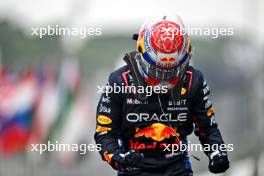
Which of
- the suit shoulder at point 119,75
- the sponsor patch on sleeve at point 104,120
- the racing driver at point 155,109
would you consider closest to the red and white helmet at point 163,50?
the racing driver at point 155,109

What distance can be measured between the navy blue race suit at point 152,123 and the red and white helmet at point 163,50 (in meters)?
0.15

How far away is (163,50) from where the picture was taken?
6.78 m

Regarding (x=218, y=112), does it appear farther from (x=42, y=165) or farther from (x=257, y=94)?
(x=42, y=165)

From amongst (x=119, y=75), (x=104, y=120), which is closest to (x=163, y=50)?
(x=119, y=75)

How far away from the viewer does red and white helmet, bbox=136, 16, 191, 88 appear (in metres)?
6.77

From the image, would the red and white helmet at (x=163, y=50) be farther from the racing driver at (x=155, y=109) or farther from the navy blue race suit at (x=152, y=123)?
the navy blue race suit at (x=152, y=123)

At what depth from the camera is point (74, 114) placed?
1889cm

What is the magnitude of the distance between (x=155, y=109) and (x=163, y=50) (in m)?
0.52

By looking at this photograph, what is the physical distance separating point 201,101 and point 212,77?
45.3 feet

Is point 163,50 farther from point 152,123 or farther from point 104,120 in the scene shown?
point 104,120

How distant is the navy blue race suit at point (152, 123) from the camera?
690 centimetres

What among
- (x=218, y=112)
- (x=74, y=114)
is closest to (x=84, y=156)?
(x=74, y=114)

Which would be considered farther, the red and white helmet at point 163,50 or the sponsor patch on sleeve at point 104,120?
the sponsor patch on sleeve at point 104,120

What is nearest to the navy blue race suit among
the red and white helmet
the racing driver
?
the racing driver
